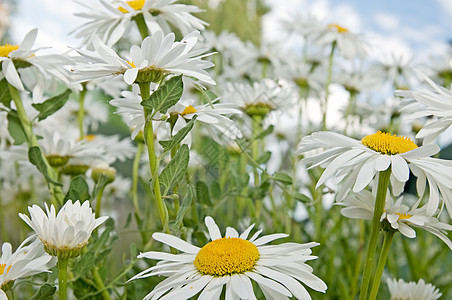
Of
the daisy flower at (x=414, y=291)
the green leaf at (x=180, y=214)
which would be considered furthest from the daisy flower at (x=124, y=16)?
the daisy flower at (x=414, y=291)

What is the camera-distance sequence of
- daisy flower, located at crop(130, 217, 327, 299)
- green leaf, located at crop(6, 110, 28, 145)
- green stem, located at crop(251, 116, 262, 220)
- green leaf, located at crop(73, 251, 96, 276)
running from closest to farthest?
daisy flower, located at crop(130, 217, 327, 299), green leaf, located at crop(73, 251, 96, 276), green leaf, located at crop(6, 110, 28, 145), green stem, located at crop(251, 116, 262, 220)

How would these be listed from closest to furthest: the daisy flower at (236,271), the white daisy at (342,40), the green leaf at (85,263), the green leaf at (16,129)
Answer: the daisy flower at (236,271) < the green leaf at (85,263) < the green leaf at (16,129) < the white daisy at (342,40)

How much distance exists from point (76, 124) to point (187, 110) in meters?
0.62

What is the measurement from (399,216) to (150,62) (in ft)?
0.77

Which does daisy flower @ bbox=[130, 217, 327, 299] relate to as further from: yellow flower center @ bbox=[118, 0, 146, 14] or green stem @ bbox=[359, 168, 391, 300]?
yellow flower center @ bbox=[118, 0, 146, 14]

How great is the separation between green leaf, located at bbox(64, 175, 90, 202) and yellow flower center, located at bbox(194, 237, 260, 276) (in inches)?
6.4

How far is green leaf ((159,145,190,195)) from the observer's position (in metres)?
0.40

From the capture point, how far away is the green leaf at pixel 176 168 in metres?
0.40

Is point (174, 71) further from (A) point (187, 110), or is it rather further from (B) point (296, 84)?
(B) point (296, 84)

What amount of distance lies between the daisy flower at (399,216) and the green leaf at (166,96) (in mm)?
167

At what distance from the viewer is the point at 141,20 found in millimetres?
571

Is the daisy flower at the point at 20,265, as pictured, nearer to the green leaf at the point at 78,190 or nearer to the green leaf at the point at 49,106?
the green leaf at the point at 78,190

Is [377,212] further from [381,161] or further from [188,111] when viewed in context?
[188,111]

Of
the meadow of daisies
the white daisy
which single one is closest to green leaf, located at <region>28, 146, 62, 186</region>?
the meadow of daisies
